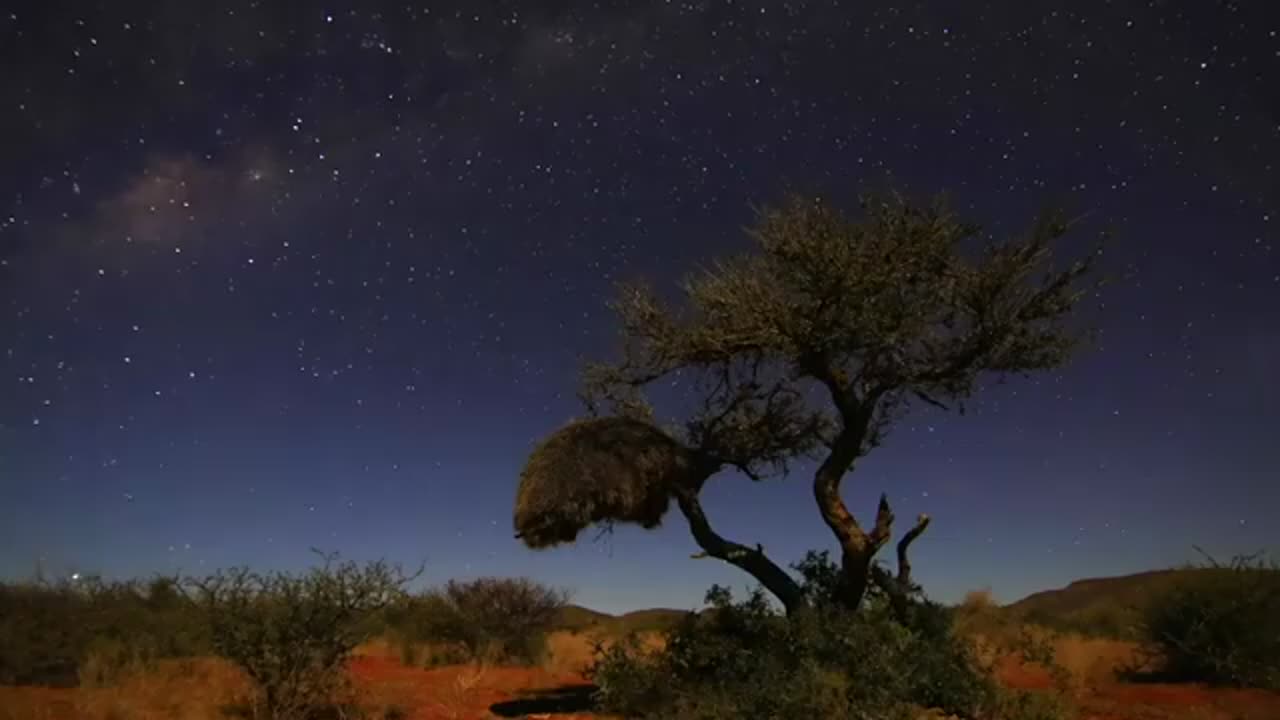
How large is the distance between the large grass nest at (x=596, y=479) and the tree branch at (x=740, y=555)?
1.25 feet

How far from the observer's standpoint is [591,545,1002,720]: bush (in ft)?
31.6

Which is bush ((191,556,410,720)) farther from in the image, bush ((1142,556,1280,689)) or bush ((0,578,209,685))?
bush ((1142,556,1280,689))

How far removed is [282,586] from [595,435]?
4.80 m

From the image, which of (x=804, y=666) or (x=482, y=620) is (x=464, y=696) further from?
(x=482, y=620)

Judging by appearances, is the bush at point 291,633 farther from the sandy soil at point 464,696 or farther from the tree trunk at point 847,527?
the tree trunk at point 847,527

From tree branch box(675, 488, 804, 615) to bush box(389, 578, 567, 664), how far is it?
472 inches

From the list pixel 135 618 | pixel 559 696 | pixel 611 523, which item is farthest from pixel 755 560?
pixel 135 618

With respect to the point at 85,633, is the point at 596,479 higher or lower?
higher

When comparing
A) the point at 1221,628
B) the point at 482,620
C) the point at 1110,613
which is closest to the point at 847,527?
the point at 1221,628

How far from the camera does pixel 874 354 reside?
12.4 m

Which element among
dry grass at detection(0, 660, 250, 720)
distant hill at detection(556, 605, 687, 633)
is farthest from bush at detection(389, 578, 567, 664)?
dry grass at detection(0, 660, 250, 720)

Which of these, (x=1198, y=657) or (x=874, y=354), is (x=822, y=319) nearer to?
(x=874, y=354)

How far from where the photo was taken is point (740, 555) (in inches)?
510

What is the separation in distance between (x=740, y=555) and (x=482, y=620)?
532 inches
